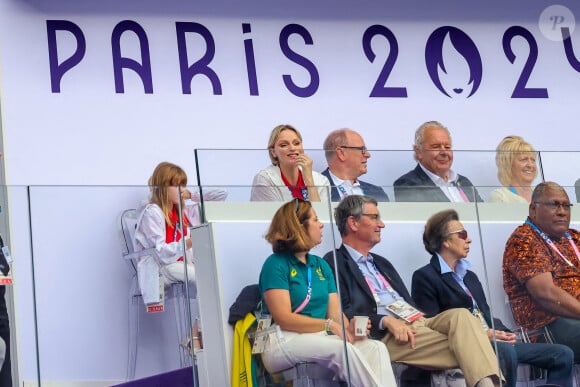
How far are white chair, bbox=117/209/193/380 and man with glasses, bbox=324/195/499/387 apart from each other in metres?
0.70

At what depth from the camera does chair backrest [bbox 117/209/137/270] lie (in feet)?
21.1

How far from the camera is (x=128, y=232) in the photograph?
264 inches

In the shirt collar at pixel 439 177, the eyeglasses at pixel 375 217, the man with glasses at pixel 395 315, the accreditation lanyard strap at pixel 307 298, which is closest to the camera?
the accreditation lanyard strap at pixel 307 298

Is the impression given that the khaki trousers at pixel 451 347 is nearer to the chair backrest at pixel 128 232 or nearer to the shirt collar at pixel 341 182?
the shirt collar at pixel 341 182

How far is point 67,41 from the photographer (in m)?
10.3

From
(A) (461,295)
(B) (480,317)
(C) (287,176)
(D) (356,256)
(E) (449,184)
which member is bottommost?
(B) (480,317)

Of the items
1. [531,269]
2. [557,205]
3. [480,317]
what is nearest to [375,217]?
[480,317]

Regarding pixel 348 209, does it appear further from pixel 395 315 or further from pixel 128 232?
pixel 128 232

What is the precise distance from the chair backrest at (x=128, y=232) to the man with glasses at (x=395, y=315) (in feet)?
2.90

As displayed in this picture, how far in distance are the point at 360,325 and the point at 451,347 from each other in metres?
0.45

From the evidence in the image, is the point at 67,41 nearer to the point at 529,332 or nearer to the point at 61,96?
the point at 61,96

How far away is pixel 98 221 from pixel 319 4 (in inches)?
195

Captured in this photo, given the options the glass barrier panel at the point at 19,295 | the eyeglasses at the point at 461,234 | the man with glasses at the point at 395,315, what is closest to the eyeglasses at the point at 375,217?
the man with glasses at the point at 395,315

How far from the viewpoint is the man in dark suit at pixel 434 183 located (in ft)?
23.2
